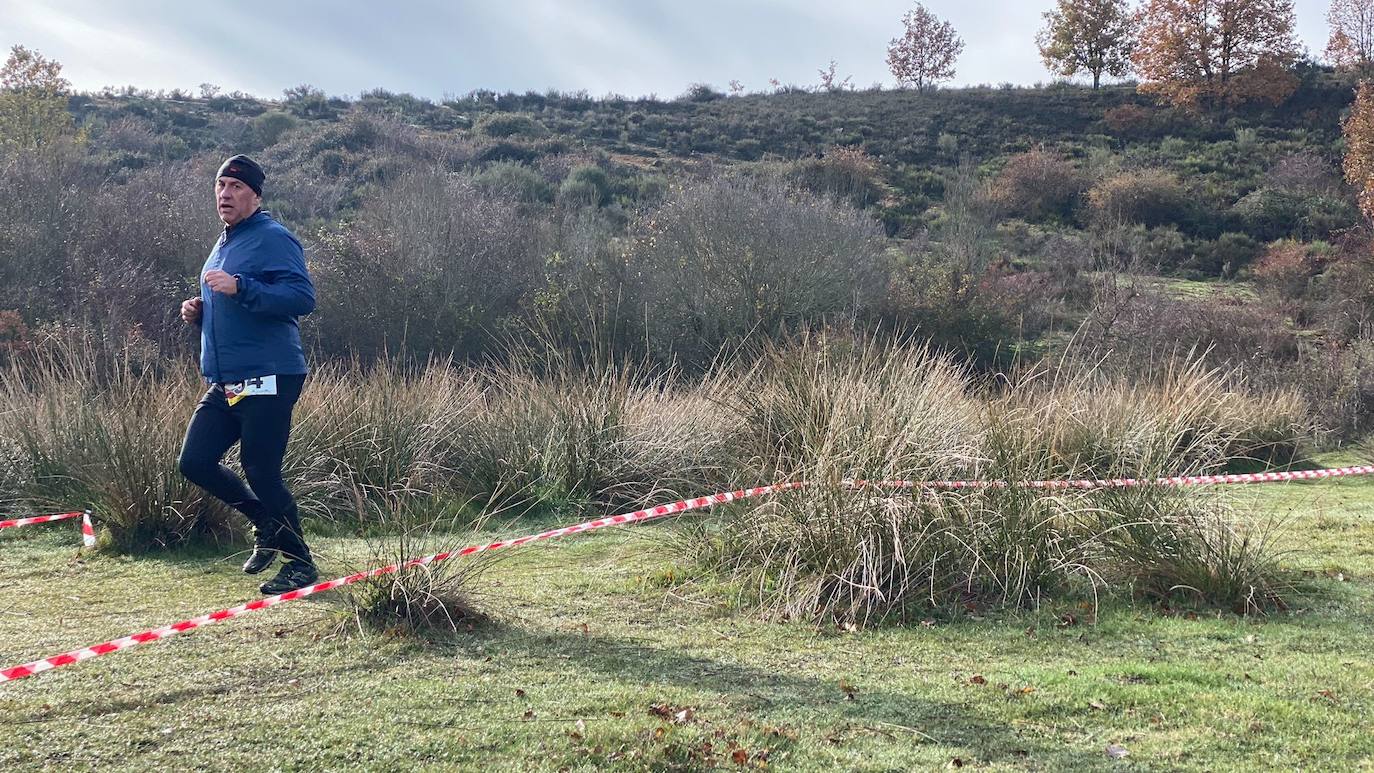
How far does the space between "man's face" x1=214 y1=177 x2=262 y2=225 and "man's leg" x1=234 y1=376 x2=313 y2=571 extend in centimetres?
72

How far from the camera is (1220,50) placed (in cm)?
4719

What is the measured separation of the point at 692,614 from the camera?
477 cm

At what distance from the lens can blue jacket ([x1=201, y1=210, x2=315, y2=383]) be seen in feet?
14.4

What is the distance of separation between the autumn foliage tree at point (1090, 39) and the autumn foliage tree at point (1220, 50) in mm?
3654

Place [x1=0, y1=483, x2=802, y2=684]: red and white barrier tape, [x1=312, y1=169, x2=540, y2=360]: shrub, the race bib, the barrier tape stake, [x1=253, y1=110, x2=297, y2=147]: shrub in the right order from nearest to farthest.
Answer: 1. [x1=0, y1=483, x2=802, y2=684]: red and white barrier tape
2. the race bib
3. the barrier tape stake
4. [x1=312, y1=169, x2=540, y2=360]: shrub
5. [x1=253, y1=110, x2=297, y2=147]: shrub

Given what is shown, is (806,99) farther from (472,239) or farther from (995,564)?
(995,564)

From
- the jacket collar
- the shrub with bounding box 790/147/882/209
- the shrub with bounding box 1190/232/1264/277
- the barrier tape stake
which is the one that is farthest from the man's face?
the shrub with bounding box 1190/232/1264/277

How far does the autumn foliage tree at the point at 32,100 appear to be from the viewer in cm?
3306

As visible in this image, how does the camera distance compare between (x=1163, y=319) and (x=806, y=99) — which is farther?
(x=806, y=99)

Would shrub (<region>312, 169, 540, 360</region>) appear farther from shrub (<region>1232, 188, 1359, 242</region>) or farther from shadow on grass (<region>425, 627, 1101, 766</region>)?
shrub (<region>1232, 188, 1359, 242</region>)

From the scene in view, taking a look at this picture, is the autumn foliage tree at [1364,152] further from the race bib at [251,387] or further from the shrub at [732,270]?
the race bib at [251,387]

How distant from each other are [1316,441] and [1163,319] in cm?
722

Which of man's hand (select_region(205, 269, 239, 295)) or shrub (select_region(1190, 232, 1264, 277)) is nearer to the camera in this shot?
man's hand (select_region(205, 269, 239, 295))

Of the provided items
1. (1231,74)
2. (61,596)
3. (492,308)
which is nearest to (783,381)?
(61,596)
